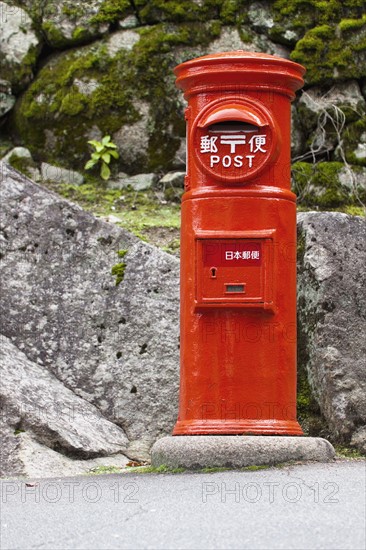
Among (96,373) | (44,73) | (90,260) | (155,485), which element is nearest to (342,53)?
(44,73)

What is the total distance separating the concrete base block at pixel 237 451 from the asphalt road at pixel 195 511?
0.33 feet

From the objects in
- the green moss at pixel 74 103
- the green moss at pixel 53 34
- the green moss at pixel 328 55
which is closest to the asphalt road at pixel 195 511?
the green moss at pixel 74 103

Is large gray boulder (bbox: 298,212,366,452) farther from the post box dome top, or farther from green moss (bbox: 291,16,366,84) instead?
green moss (bbox: 291,16,366,84)

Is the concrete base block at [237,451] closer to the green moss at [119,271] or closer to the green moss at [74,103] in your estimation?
the green moss at [119,271]

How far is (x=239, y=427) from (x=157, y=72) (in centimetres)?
417

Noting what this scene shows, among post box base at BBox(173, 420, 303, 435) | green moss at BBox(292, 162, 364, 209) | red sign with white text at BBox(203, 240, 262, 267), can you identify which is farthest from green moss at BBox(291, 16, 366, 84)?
post box base at BBox(173, 420, 303, 435)

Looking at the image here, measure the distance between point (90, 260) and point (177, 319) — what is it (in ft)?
2.29

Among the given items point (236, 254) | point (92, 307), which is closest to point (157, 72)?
point (92, 307)

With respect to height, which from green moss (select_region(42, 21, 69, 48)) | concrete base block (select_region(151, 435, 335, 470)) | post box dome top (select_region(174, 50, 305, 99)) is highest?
green moss (select_region(42, 21, 69, 48))

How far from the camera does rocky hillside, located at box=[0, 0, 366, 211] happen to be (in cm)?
888

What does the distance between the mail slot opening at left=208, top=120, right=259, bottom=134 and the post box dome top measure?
18cm

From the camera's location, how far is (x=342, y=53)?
29.2 ft

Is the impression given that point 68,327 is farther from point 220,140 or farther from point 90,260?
point 220,140

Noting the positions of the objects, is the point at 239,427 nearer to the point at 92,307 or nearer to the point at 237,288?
the point at 237,288
